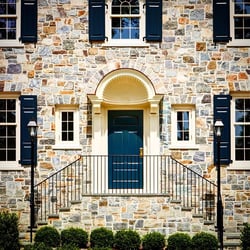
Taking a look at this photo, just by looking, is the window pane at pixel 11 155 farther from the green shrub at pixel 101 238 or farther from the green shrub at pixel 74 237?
the green shrub at pixel 101 238

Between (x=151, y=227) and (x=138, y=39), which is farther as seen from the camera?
(x=138, y=39)

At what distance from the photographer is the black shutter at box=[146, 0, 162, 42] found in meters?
13.8

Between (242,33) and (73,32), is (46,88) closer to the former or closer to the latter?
(73,32)

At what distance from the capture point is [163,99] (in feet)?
45.4

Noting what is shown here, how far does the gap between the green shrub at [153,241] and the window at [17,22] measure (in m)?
6.45

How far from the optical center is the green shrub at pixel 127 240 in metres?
11.9

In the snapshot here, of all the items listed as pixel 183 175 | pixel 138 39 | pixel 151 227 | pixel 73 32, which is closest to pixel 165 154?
pixel 183 175

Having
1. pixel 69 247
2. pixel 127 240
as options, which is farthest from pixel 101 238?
pixel 69 247

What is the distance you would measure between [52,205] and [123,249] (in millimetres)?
2684

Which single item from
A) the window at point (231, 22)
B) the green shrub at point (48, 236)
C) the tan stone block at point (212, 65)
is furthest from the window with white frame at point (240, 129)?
the green shrub at point (48, 236)

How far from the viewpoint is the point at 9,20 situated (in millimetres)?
14039

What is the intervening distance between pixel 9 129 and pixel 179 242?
19.4ft

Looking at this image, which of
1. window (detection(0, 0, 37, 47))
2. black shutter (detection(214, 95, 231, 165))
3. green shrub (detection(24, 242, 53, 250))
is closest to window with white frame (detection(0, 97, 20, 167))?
window (detection(0, 0, 37, 47))

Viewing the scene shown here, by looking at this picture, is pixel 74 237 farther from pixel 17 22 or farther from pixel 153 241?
pixel 17 22
